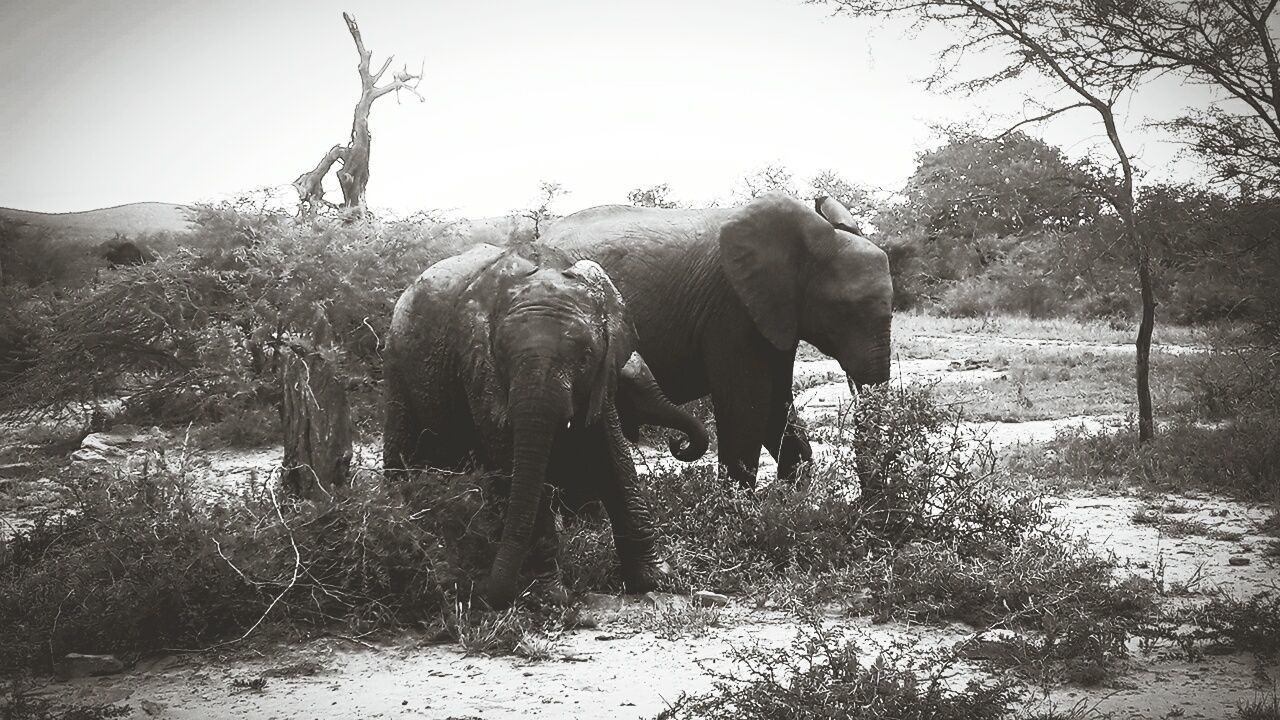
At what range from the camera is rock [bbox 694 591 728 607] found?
6984 millimetres

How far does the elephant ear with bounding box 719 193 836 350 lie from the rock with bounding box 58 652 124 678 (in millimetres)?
5529

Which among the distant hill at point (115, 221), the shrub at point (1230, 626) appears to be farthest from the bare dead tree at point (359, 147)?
the shrub at point (1230, 626)

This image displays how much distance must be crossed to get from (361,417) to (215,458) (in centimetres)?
169

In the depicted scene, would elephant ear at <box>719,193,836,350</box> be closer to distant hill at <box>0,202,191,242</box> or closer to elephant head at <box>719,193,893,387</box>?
elephant head at <box>719,193,893,387</box>

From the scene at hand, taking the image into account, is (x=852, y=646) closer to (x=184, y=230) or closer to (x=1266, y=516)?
(x=1266, y=516)

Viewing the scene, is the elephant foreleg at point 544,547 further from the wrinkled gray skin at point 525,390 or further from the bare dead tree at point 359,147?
the bare dead tree at point 359,147

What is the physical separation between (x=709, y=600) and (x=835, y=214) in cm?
443

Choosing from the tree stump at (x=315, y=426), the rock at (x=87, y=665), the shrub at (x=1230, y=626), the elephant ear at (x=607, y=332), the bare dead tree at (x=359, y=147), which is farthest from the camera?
the bare dead tree at (x=359, y=147)

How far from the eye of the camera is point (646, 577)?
7.12m

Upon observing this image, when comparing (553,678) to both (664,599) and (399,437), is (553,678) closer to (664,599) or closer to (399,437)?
(664,599)

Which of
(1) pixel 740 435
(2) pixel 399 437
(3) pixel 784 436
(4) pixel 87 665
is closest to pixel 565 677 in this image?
(4) pixel 87 665

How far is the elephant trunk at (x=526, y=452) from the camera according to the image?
6434 millimetres

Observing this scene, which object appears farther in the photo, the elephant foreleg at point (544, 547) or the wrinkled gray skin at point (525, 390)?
the elephant foreleg at point (544, 547)

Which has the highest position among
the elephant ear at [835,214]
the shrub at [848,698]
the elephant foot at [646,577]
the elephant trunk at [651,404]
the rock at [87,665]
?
the elephant ear at [835,214]
